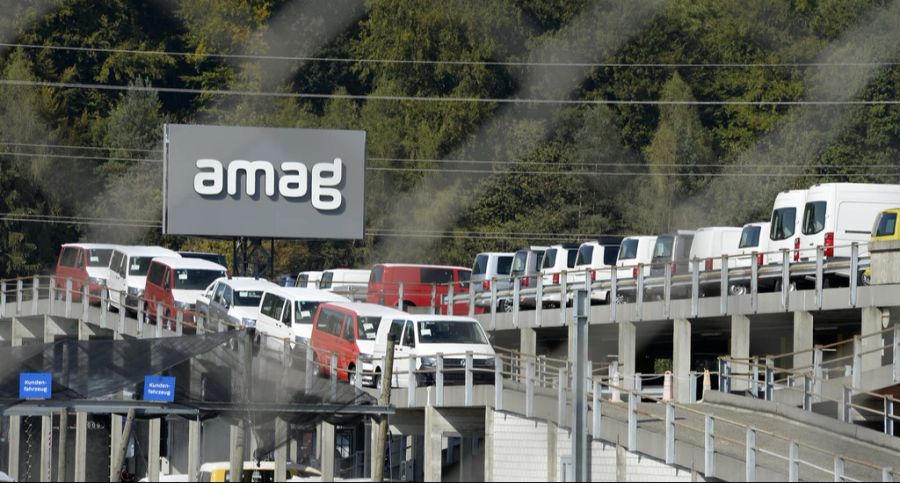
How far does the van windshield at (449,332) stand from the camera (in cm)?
3322

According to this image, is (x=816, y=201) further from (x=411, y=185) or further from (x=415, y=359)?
(x=411, y=185)

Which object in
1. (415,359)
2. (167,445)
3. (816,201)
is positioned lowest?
(167,445)

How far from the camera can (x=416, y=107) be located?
8394 centimetres

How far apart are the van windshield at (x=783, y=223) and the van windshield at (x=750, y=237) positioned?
1213 millimetres

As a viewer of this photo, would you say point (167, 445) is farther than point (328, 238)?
No

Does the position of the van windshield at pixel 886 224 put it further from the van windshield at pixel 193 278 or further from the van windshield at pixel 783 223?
the van windshield at pixel 193 278

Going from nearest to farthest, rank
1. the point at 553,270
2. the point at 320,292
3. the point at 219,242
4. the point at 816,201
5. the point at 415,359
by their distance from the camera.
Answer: the point at 415,359, the point at 816,201, the point at 320,292, the point at 553,270, the point at 219,242

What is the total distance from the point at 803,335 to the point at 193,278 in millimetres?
16077

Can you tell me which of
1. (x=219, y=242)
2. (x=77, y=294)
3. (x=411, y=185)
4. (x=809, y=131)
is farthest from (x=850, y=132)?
(x=77, y=294)

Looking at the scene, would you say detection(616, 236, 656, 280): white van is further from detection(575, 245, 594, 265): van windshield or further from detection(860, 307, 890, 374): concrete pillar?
detection(860, 307, 890, 374): concrete pillar

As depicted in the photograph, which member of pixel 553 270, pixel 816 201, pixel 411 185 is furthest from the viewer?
pixel 411 185

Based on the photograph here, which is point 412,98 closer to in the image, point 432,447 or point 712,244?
point 712,244

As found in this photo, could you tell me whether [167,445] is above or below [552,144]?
below

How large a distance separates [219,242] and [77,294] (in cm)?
2868
